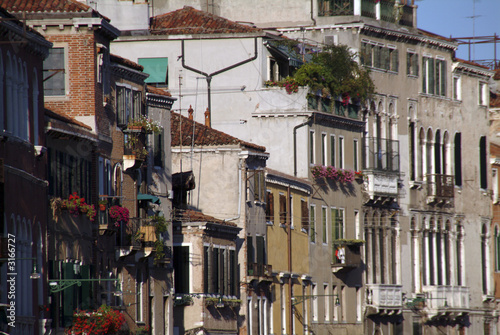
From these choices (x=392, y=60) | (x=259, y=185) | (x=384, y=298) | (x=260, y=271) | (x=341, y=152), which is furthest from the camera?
(x=392, y=60)

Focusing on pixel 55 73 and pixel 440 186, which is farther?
pixel 440 186

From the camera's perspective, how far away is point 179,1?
83188 millimetres

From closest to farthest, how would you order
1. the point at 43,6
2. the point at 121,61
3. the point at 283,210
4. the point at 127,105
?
the point at 43,6 → the point at 121,61 → the point at 127,105 → the point at 283,210

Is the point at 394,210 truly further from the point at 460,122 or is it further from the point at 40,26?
the point at 40,26

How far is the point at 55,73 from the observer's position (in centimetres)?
5306

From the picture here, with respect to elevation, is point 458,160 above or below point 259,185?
above

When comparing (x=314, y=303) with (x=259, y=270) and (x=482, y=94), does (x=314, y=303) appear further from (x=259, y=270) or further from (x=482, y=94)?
(x=482, y=94)

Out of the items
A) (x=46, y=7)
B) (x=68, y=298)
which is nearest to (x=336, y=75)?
(x=46, y=7)

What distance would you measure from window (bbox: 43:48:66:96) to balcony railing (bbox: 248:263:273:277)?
58.0 feet

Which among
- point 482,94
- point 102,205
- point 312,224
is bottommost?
point 102,205

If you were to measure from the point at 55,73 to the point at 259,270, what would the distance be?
61.9ft

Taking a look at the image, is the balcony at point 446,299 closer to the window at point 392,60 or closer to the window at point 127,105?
the window at point 392,60

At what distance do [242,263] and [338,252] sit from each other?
11724 millimetres

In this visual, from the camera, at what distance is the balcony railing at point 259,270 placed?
68.8 m
